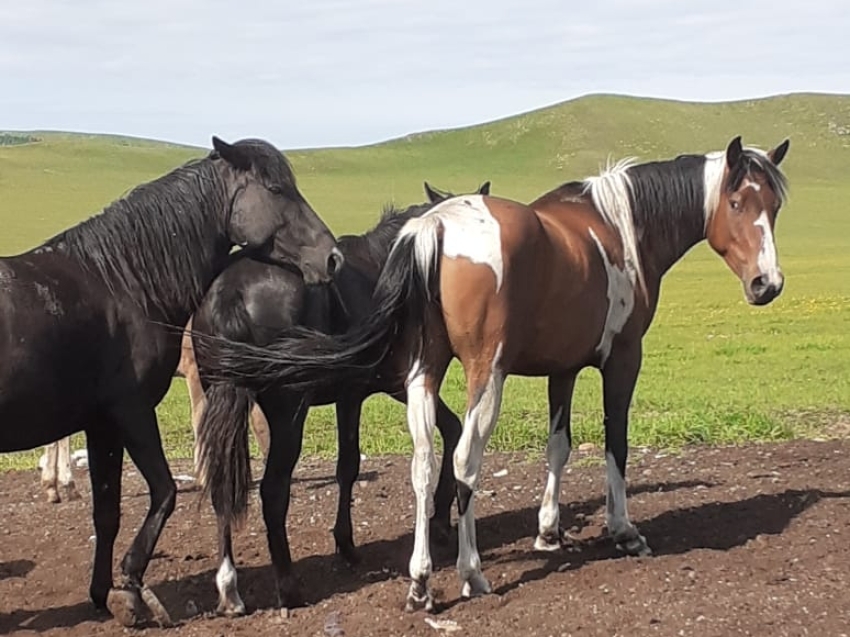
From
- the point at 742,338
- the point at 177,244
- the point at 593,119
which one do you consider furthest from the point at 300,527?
the point at 593,119

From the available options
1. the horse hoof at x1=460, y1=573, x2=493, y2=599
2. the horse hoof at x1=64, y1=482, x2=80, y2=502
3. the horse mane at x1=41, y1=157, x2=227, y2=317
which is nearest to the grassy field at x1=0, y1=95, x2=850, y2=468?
the horse hoof at x1=64, y1=482, x2=80, y2=502

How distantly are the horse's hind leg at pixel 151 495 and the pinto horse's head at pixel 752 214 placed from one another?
3855 millimetres

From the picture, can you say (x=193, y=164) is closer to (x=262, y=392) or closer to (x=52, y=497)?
(x=262, y=392)

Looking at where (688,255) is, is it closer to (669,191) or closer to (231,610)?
(669,191)

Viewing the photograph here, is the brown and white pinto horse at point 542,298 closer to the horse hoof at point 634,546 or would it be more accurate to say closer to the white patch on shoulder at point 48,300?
the horse hoof at point 634,546

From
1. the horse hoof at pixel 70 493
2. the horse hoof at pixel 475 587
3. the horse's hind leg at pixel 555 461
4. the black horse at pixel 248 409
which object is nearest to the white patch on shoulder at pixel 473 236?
the black horse at pixel 248 409

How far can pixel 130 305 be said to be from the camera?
→ 6.02m

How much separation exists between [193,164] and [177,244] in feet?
1.70

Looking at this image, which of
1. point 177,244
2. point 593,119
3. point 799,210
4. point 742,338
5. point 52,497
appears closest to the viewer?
point 177,244

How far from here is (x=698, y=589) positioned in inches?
232

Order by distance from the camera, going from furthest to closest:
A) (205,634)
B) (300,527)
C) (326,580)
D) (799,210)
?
(799,210) < (300,527) < (326,580) < (205,634)

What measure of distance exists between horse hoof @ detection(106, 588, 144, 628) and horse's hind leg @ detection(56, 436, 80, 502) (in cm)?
339

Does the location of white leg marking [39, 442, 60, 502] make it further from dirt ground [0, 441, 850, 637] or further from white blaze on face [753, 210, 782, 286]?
white blaze on face [753, 210, 782, 286]

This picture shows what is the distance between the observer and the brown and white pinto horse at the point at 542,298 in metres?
6.08
